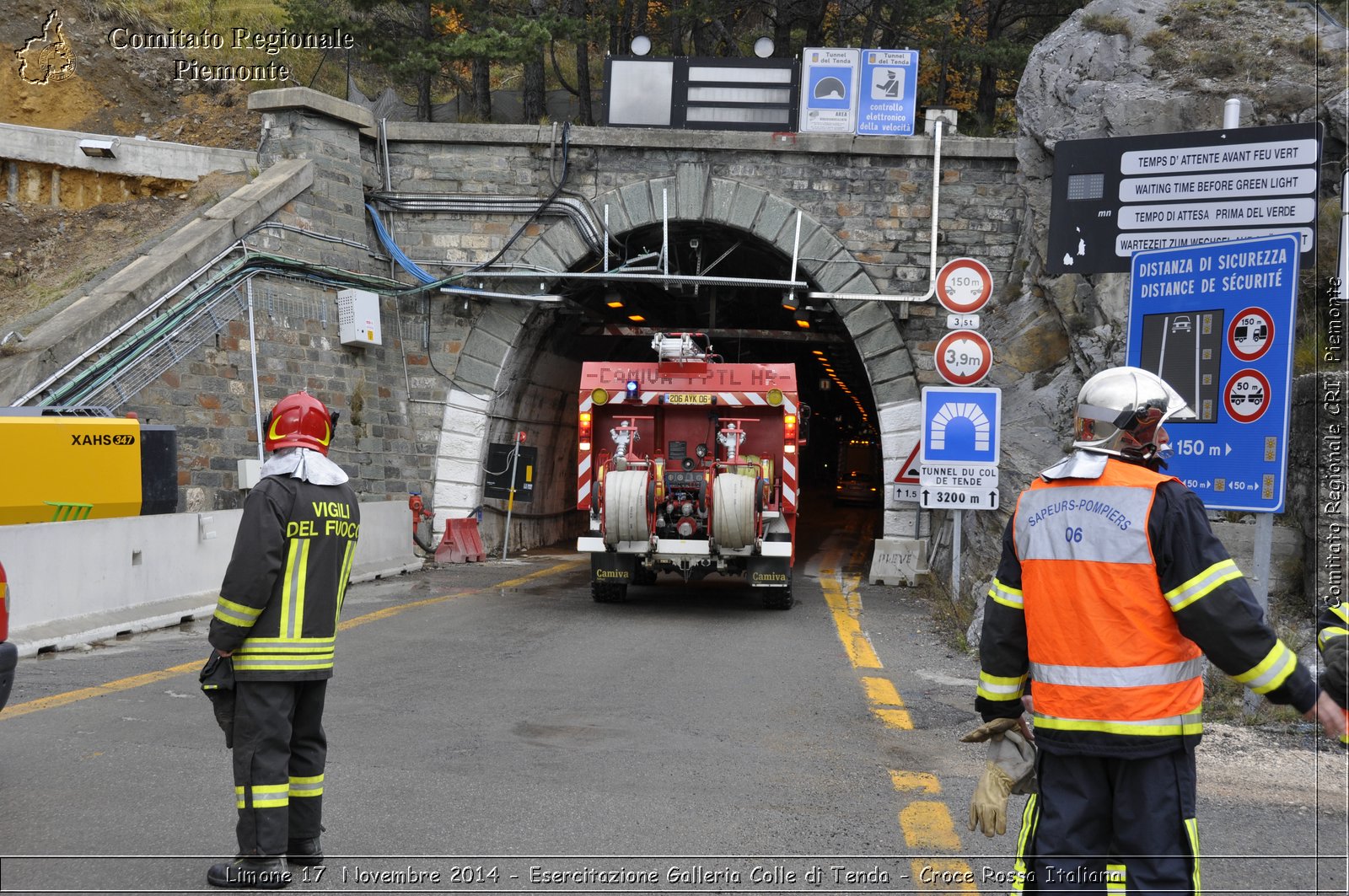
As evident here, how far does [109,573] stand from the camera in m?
10.4

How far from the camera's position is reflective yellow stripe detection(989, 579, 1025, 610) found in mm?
3836

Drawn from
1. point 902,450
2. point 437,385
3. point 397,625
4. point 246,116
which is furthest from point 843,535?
point 397,625

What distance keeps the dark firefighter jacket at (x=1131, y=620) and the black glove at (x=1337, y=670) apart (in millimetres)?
51

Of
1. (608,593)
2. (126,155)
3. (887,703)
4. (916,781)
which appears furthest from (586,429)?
(126,155)

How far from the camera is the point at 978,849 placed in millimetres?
4926

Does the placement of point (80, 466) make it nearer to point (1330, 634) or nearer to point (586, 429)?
point (586, 429)

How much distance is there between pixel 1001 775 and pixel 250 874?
269cm

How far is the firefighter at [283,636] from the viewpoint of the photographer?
14.4ft

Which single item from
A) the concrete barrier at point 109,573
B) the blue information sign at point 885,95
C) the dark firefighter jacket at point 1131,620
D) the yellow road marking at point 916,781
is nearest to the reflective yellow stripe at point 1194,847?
the dark firefighter jacket at point 1131,620

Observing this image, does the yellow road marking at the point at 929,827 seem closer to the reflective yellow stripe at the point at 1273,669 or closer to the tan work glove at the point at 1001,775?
the tan work glove at the point at 1001,775

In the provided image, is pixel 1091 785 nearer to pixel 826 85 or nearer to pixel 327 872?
pixel 327 872

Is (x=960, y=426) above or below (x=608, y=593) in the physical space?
above

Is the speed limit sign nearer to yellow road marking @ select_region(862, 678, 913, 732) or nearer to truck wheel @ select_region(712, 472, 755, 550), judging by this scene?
truck wheel @ select_region(712, 472, 755, 550)

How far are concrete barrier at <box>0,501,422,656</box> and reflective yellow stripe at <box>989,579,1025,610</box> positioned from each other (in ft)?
25.8
